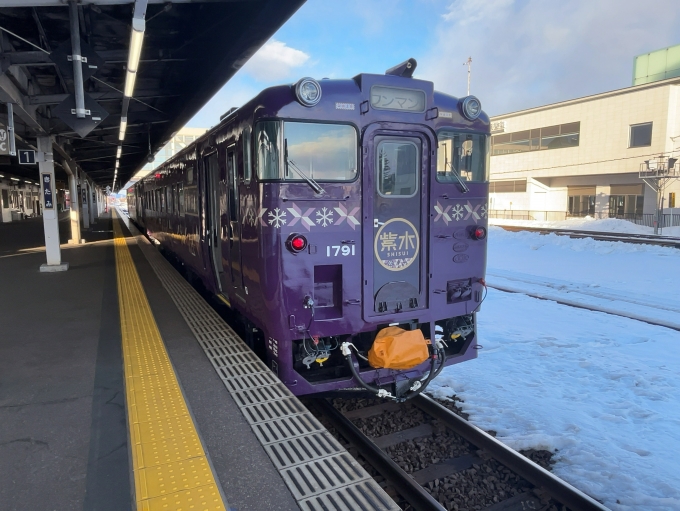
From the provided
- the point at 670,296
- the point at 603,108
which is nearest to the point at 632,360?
the point at 670,296

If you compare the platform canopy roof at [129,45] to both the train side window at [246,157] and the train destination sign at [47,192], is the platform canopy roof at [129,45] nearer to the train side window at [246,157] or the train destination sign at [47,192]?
the train destination sign at [47,192]

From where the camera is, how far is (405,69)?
4.61 metres

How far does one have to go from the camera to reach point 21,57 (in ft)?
23.3

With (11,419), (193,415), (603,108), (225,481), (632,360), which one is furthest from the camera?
(603,108)

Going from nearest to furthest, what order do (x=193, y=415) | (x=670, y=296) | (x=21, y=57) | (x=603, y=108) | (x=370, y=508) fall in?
1. (x=370, y=508)
2. (x=193, y=415)
3. (x=21, y=57)
4. (x=670, y=296)
5. (x=603, y=108)

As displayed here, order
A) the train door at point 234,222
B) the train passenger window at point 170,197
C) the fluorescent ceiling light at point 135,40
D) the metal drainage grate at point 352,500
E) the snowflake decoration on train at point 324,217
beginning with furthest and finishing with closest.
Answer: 1. the train passenger window at point 170,197
2. the fluorescent ceiling light at point 135,40
3. the train door at point 234,222
4. the snowflake decoration on train at point 324,217
5. the metal drainage grate at point 352,500

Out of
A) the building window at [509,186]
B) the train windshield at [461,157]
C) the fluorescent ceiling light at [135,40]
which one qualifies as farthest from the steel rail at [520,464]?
the building window at [509,186]

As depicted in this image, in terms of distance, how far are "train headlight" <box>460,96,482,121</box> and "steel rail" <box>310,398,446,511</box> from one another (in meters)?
3.44

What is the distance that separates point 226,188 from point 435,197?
2515 mm

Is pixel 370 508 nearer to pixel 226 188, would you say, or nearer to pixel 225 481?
pixel 225 481

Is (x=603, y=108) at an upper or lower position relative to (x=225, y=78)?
upper

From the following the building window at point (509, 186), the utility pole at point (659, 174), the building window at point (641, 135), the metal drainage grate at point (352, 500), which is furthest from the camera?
the building window at point (509, 186)

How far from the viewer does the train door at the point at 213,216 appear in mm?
6461

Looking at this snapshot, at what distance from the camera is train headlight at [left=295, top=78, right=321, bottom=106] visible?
13.6 ft
